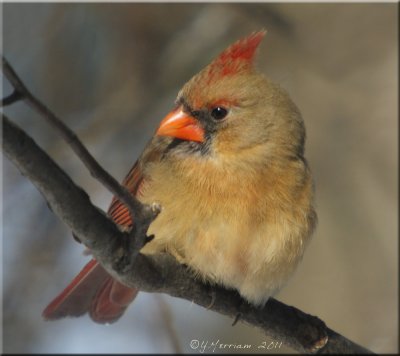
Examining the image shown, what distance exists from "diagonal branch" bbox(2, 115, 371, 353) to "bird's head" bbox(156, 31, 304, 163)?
17.0 inches

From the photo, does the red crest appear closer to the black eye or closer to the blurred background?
the black eye

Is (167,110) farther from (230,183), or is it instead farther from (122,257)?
(122,257)

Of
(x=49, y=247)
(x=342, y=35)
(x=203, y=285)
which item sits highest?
(x=203, y=285)

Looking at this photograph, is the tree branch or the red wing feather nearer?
the tree branch

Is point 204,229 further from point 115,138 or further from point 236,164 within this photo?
point 115,138

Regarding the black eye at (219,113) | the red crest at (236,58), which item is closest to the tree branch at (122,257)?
the black eye at (219,113)

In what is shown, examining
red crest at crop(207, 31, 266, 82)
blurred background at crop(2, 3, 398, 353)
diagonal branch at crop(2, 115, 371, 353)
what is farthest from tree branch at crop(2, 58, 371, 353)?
blurred background at crop(2, 3, 398, 353)

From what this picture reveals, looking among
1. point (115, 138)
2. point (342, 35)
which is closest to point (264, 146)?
point (115, 138)

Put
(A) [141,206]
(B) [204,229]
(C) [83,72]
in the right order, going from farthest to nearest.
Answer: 1. (C) [83,72]
2. (B) [204,229]
3. (A) [141,206]

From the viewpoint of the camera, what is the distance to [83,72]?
346 centimetres

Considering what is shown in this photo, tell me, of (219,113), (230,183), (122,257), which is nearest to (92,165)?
(122,257)

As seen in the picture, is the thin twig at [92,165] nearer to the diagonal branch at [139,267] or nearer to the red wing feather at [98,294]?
the diagonal branch at [139,267]

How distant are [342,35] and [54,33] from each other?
5.09ft

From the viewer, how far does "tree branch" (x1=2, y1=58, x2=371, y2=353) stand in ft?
4.37
